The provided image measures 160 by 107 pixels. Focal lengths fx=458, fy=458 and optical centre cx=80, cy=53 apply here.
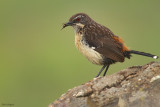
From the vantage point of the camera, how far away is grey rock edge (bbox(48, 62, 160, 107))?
6.73 m

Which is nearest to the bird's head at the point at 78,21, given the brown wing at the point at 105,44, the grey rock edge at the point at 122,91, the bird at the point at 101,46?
the bird at the point at 101,46

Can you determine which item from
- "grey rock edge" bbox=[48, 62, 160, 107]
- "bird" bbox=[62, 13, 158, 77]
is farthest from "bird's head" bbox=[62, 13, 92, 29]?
"grey rock edge" bbox=[48, 62, 160, 107]

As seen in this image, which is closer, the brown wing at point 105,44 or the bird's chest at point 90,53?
the brown wing at point 105,44

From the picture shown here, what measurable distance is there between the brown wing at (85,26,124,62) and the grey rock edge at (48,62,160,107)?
3.03ft

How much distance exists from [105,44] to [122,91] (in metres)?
1.99

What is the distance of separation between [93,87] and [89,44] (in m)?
1.67

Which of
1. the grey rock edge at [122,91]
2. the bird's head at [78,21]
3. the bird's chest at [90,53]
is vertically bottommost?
the grey rock edge at [122,91]

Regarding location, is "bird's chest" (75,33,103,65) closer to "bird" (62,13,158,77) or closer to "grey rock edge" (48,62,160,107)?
"bird" (62,13,158,77)

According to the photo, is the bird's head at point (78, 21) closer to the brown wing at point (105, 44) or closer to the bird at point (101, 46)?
the bird at point (101, 46)

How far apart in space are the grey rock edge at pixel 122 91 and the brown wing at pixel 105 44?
92 centimetres

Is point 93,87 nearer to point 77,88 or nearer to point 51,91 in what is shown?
point 77,88

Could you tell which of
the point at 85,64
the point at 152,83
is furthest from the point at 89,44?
the point at 85,64

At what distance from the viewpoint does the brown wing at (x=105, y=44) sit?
8719 mm

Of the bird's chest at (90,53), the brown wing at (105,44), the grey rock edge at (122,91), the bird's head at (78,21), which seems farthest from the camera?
the bird's head at (78,21)
